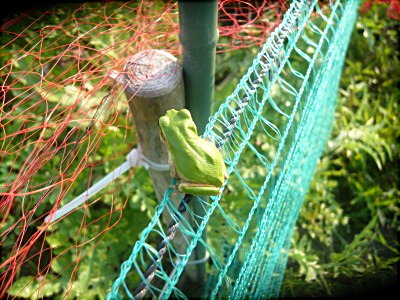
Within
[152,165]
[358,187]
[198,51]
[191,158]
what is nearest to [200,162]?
[191,158]

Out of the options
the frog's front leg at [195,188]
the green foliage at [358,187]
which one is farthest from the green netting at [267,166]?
the green foliage at [358,187]

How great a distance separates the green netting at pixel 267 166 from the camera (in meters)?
1.24

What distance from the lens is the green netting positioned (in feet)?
4.08

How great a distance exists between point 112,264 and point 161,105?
3.47 ft

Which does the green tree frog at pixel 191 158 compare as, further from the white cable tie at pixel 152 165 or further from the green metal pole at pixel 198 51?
the white cable tie at pixel 152 165

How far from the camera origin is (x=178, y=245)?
1.80 m

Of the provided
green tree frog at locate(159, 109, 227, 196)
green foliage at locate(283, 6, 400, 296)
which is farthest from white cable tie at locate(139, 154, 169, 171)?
green foliage at locate(283, 6, 400, 296)

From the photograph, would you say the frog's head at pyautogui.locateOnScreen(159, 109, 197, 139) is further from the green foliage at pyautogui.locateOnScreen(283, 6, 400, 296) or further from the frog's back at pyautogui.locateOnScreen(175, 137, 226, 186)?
the green foliage at pyautogui.locateOnScreen(283, 6, 400, 296)

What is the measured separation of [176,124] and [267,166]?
0.38m

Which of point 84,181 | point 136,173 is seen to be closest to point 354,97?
point 136,173

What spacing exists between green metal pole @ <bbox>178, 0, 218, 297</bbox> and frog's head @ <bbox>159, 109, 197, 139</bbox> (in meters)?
0.21

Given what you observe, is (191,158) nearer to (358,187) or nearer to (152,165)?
(152,165)

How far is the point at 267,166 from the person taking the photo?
1.31 meters

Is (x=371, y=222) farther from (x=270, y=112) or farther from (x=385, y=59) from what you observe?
(x=385, y=59)
